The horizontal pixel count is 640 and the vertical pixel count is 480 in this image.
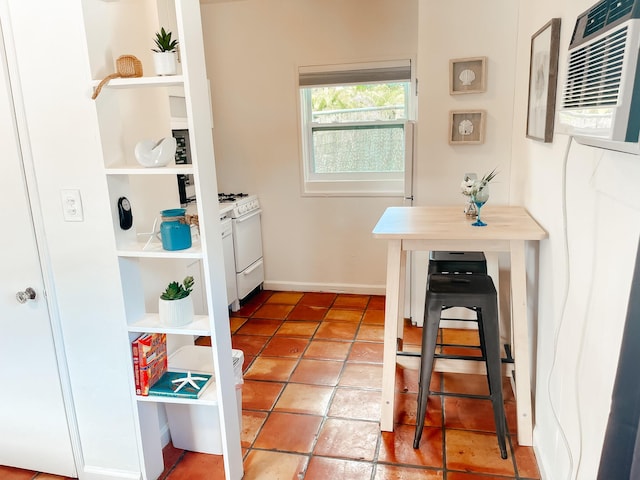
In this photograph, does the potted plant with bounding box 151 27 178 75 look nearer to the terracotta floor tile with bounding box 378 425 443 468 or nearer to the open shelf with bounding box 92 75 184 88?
the open shelf with bounding box 92 75 184 88

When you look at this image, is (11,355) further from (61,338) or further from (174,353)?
(174,353)

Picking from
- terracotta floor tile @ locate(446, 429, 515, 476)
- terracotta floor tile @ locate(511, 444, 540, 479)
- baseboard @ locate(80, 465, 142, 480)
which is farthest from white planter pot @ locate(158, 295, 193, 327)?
terracotta floor tile @ locate(511, 444, 540, 479)

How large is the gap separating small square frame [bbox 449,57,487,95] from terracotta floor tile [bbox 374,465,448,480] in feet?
7.28

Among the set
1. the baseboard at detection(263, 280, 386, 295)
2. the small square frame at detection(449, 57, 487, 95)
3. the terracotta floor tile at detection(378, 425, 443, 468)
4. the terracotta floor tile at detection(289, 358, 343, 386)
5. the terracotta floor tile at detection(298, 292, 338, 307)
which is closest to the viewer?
the terracotta floor tile at detection(378, 425, 443, 468)

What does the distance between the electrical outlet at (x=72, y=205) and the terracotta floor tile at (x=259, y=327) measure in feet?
6.31

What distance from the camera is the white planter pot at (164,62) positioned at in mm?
1544

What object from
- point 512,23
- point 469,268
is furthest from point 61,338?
point 512,23

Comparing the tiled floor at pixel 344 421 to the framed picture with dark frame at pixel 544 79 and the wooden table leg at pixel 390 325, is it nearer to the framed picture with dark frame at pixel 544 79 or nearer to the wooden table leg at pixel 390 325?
the wooden table leg at pixel 390 325

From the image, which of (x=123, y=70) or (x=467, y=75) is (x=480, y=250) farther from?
(x=123, y=70)

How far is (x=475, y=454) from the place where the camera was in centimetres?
210

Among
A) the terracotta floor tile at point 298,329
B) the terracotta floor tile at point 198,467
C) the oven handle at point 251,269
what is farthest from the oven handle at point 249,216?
the terracotta floor tile at point 198,467

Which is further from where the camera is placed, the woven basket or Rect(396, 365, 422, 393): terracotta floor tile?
Rect(396, 365, 422, 393): terracotta floor tile

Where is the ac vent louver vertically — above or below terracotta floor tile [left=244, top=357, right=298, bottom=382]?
above

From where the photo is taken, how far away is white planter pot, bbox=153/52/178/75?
1544 mm
